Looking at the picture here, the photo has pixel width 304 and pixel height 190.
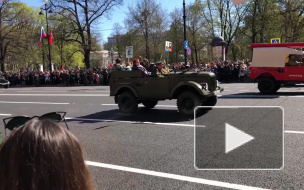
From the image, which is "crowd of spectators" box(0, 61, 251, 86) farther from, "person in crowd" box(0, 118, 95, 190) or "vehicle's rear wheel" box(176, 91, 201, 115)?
"person in crowd" box(0, 118, 95, 190)

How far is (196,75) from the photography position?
9430 millimetres

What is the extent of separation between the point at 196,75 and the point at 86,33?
106ft

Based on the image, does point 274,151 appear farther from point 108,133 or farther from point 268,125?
point 108,133

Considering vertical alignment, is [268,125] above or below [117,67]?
below

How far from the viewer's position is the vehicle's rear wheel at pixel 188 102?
9.18m

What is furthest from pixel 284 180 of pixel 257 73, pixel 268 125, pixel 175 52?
pixel 175 52

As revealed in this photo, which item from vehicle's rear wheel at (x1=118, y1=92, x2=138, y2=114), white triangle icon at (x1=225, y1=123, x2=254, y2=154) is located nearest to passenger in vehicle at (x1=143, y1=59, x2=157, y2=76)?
vehicle's rear wheel at (x1=118, y1=92, x2=138, y2=114)

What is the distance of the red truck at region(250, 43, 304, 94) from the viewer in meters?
14.0

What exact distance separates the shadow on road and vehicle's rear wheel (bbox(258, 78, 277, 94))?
6044mm

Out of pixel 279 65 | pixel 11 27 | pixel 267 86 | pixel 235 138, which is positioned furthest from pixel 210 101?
pixel 11 27
